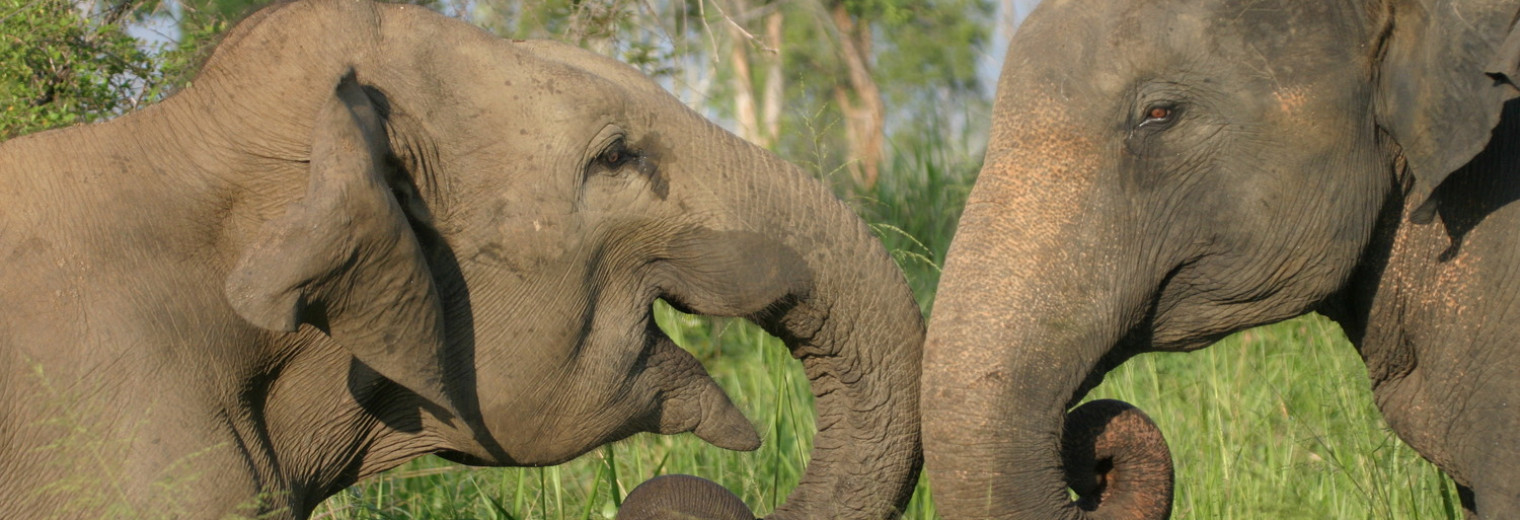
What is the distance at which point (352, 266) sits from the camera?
282cm

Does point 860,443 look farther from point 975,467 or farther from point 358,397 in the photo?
point 358,397

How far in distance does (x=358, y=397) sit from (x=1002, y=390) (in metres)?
1.13

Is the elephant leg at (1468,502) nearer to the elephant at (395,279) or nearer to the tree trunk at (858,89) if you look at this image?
the elephant at (395,279)

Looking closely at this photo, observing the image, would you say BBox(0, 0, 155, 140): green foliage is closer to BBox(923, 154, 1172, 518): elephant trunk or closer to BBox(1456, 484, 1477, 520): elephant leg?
BBox(923, 154, 1172, 518): elephant trunk

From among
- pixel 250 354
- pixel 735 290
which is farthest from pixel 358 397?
pixel 735 290

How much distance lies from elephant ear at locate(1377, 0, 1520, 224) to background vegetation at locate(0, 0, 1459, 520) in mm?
1253

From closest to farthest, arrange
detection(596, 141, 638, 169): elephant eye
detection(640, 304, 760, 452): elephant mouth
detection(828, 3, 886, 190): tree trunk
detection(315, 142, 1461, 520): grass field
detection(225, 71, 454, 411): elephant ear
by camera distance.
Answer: detection(225, 71, 454, 411): elephant ear
detection(596, 141, 638, 169): elephant eye
detection(640, 304, 760, 452): elephant mouth
detection(315, 142, 1461, 520): grass field
detection(828, 3, 886, 190): tree trunk

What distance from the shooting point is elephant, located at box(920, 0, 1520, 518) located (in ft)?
10.0

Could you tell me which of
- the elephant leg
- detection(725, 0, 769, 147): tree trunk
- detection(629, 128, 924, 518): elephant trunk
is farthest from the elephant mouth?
detection(725, 0, 769, 147): tree trunk

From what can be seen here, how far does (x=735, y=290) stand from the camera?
324 cm

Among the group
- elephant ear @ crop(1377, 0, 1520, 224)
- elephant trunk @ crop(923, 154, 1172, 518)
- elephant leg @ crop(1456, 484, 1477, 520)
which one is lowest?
elephant leg @ crop(1456, 484, 1477, 520)

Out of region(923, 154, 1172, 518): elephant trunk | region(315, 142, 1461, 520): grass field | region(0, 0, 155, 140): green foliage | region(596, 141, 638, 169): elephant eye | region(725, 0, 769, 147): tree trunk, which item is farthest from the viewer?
region(725, 0, 769, 147): tree trunk

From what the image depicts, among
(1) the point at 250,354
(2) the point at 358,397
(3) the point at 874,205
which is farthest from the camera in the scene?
(3) the point at 874,205

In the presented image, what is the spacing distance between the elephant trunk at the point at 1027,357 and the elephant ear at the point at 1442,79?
0.51 m
